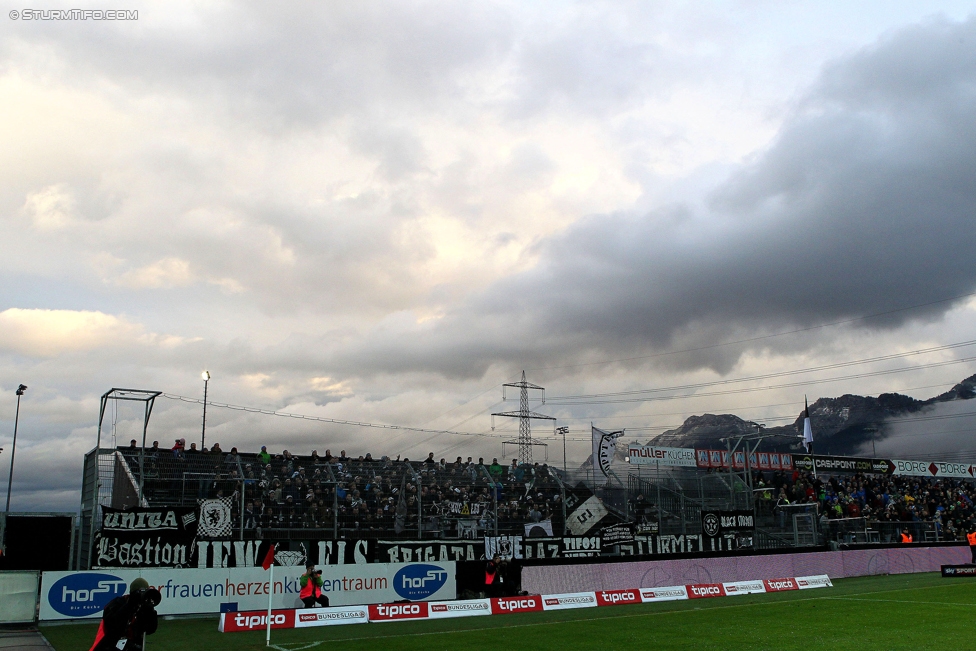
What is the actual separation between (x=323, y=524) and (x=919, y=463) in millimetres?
62743

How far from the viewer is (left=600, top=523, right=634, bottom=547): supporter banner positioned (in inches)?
1083

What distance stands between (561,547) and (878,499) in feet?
106

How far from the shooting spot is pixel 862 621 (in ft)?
55.8

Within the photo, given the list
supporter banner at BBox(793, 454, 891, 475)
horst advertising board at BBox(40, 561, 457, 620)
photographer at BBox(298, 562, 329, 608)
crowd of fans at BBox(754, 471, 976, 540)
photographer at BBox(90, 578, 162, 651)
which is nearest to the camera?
photographer at BBox(90, 578, 162, 651)

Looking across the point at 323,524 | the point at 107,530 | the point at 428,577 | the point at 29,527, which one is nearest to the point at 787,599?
the point at 428,577

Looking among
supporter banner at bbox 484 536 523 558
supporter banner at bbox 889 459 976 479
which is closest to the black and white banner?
supporter banner at bbox 484 536 523 558

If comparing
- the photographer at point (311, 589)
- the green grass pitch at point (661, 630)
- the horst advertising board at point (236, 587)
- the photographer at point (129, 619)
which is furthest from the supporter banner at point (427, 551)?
the photographer at point (129, 619)

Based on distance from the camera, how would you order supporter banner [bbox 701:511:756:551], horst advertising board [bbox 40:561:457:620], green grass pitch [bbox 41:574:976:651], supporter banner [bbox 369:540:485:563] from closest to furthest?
green grass pitch [bbox 41:574:976:651] < horst advertising board [bbox 40:561:457:620] < supporter banner [bbox 369:540:485:563] < supporter banner [bbox 701:511:756:551]

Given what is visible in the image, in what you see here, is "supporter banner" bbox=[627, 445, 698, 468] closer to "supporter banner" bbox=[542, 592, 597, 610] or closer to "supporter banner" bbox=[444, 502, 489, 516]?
"supporter banner" bbox=[444, 502, 489, 516]

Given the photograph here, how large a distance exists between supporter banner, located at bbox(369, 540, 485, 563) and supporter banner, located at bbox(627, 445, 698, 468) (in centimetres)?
2885

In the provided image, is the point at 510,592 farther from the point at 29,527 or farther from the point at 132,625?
the point at 132,625

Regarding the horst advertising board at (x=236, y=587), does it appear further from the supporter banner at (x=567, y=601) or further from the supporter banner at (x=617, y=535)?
the supporter banner at (x=617, y=535)

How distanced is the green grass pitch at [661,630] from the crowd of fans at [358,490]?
21.9ft

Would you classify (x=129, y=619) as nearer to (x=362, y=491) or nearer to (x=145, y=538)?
(x=145, y=538)
